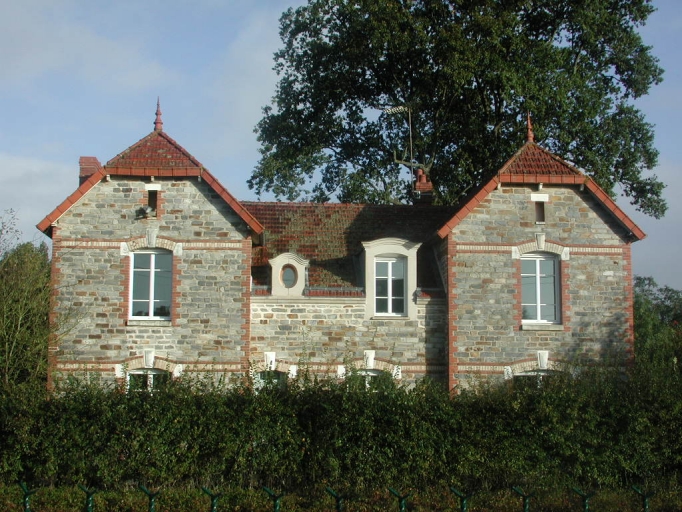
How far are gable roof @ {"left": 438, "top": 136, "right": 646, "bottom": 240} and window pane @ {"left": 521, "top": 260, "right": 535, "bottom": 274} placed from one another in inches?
71.4

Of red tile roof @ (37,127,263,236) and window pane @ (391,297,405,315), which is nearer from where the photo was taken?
red tile roof @ (37,127,263,236)

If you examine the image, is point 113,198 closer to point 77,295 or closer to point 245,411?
point 77,295

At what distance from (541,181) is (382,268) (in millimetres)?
4253

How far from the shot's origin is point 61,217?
19141 mm

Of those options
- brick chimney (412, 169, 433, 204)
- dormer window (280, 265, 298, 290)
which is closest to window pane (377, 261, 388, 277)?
dormer window (280, 265, 298, 290)

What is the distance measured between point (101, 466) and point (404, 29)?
1939cm

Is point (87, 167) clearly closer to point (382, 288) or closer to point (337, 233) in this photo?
point (337, 233)

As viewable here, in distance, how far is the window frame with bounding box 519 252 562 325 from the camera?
64.2ft

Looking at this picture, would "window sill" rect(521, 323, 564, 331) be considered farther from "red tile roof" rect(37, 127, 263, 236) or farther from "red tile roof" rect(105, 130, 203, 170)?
"red tile roof" rect(105, 130, 203, 170)

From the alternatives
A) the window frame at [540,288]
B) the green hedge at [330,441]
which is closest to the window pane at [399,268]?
the window frame at [540,288]

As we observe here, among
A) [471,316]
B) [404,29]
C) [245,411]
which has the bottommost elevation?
[245,411]

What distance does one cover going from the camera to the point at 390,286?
66.1 feet

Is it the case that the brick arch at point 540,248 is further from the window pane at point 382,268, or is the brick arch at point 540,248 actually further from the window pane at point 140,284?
the window pane at point 140,284

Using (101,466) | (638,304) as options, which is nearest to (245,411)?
(101,466)
